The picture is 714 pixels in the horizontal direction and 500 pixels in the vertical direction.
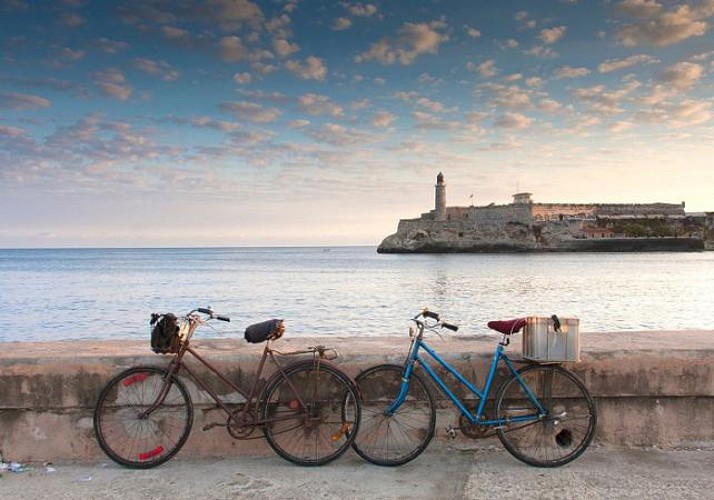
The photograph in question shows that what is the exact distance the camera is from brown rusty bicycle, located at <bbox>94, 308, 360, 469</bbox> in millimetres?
4949

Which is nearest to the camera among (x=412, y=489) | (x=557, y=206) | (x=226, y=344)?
(x=412, y=489)

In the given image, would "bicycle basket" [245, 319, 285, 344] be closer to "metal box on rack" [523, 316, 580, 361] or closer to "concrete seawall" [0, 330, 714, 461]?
"concrete seawall" [0, 330, 714, 461]

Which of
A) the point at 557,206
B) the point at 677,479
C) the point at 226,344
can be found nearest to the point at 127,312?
the point at 226,344

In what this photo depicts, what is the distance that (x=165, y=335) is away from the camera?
4.89 m

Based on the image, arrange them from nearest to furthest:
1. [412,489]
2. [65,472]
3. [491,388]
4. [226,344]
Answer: [412,489] < [65,472] < [491,388] < [226,344]

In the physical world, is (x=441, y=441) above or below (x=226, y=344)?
below

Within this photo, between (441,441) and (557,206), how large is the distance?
148893 millimetres

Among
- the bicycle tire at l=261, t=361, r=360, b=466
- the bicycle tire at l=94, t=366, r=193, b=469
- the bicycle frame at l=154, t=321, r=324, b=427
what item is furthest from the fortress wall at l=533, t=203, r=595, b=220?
the bicycle tire at l=94, t=366, r=193, b=469

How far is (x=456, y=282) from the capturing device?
6550 centimetres

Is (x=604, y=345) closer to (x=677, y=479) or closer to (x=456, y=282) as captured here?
(x=677, y=479)

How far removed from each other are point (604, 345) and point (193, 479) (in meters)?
3.56

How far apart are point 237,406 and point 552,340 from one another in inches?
100

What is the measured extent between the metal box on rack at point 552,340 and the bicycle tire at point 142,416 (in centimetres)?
273

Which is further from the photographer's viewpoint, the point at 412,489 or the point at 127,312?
the point at 127,312
